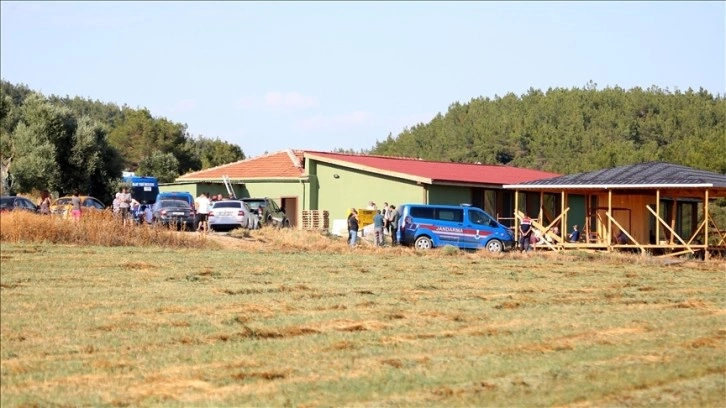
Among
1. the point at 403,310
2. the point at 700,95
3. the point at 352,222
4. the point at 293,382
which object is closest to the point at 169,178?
the point at 352,222

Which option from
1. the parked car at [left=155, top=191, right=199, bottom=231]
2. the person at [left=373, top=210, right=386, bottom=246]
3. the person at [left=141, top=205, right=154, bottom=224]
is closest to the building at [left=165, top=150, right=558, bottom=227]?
the person at [left=373, top=210, right=386, bottom=246]

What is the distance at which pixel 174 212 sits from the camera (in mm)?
37062

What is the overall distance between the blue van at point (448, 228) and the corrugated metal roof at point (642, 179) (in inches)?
127

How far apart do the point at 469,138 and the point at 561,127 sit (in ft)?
25.6

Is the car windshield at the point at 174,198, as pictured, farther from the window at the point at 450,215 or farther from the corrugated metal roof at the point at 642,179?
the corrugated metal roof at the point at 642,179

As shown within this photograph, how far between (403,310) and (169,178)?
193 feet

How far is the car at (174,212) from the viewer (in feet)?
120

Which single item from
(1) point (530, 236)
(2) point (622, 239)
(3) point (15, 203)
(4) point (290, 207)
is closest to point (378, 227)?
(1) point (530, 236)

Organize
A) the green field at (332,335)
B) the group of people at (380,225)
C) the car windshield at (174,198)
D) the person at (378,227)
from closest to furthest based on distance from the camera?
the green field at (332,335) → the group of people at (380,225) → the person at (378,227) → the car windshield at (174,198)

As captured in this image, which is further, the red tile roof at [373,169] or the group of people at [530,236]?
the red tile roof at [373,169]

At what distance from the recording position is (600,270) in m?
27.0

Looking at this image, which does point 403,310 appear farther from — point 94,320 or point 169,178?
point 169,178

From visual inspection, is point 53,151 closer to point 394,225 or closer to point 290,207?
point 290,207

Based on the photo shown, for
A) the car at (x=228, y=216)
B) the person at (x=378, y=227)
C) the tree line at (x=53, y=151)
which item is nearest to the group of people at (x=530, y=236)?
the person at (x=378, y=227)
